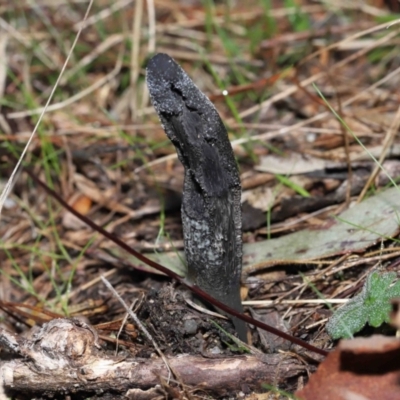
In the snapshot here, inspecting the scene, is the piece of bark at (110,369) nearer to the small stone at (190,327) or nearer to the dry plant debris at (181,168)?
the dry plant debris at (181,168)

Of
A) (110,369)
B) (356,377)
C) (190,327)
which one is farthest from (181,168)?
(356,377)

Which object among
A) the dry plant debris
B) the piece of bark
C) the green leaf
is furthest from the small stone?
the green leaf

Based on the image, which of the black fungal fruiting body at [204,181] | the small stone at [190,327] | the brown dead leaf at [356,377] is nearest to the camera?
the brown dead leaf at [356,377]

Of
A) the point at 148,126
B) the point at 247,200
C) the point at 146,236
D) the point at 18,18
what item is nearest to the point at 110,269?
the point at 146,236

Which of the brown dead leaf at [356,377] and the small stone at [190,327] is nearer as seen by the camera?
the brown dead leaf at [356,377]

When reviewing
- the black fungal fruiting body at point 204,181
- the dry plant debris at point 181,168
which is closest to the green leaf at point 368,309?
the dry plant debris at point 181,168

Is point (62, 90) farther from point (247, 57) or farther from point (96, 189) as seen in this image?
point (247, 57)

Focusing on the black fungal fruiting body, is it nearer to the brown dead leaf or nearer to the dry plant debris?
the dry plant debris
